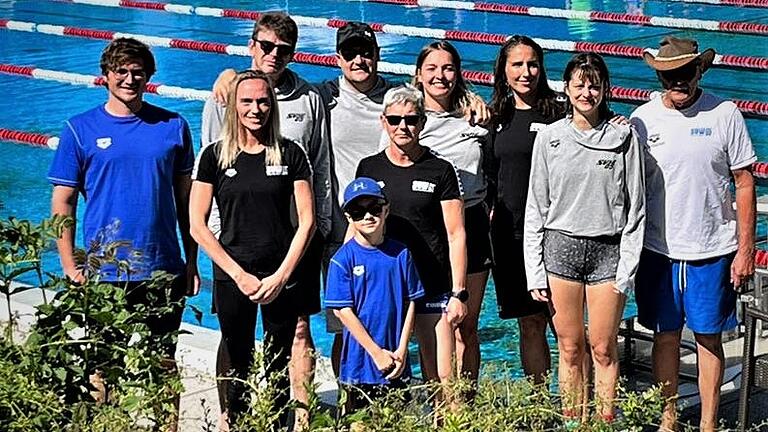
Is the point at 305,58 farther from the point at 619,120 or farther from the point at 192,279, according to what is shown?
the point at 619,120

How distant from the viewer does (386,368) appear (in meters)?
4.55

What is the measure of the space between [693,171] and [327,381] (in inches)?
70.6

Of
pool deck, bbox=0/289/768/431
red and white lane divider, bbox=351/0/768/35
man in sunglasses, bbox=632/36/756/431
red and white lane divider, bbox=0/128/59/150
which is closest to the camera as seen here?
man in sunglasses, bbox=632/36/756/431

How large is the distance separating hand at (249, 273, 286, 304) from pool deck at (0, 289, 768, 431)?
0.42 meters

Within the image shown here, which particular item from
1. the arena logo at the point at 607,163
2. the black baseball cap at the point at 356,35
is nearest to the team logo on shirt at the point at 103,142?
the black baseball cap at the point at 356,35

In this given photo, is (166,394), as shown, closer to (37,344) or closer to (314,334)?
(37,344)

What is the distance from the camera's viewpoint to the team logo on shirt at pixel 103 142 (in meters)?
4.63

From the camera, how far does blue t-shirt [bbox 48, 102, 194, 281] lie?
4.64 meters

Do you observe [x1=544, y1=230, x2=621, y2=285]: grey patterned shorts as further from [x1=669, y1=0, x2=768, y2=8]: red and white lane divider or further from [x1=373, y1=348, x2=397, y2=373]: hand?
[x1=669, y1=0, x2=768, y2=8]: red and white lane divider

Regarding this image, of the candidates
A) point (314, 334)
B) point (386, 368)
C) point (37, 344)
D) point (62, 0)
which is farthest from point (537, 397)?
point (62, 0)

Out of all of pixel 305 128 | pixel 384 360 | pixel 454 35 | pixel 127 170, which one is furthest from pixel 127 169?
pixel 454 35

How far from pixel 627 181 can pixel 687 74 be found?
0.42 m

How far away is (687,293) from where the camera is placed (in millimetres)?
4824

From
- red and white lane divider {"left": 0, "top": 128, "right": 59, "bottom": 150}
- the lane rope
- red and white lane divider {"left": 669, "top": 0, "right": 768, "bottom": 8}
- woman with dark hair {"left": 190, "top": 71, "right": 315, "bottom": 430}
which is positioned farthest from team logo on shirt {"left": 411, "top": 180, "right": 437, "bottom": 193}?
red and white lane divider {"left": 669, "top": 0, "right": 768, "bottom": 8}
